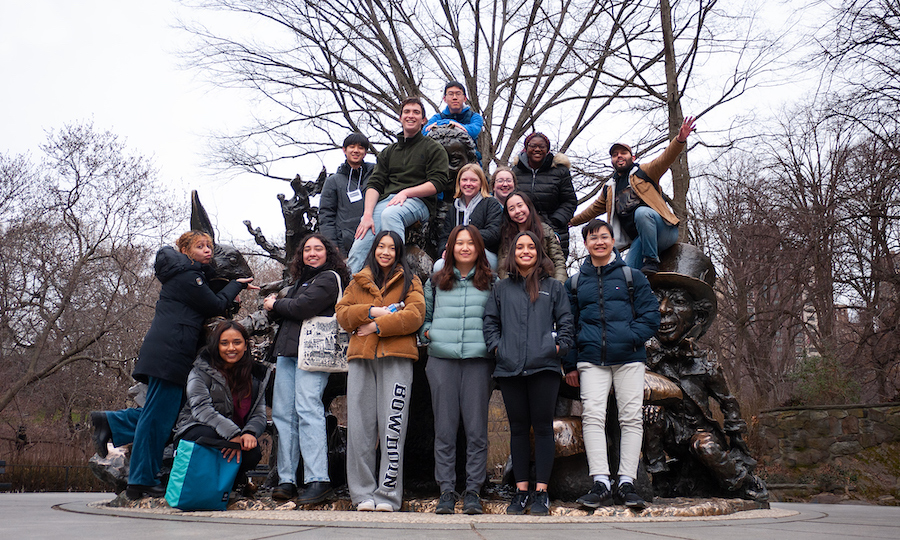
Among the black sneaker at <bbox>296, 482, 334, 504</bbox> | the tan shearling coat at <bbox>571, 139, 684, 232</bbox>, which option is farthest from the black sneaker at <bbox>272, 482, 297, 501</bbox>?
the tan shearling coat at <bbox>571, 139, 684, 232</bbox>

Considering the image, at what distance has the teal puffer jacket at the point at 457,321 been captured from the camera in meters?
4.66

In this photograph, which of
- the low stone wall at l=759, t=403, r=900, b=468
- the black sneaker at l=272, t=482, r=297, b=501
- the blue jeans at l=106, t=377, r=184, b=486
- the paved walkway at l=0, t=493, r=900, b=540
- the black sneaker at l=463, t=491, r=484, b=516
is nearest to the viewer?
the paved walkway at l=0, t=493, r=900, b=540

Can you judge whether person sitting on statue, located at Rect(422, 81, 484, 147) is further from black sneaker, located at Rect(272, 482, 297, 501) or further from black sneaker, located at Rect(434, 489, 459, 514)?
black sneaker, located at Rect(272, 482, 297, 501)

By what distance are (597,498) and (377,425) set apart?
1603 millimetres

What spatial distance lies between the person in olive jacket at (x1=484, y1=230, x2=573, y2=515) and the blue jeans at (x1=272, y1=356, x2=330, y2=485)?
1.40m

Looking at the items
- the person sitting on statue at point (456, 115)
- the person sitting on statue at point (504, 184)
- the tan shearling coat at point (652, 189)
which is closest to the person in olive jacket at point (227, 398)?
the person sitting on statue at point (504, 184)

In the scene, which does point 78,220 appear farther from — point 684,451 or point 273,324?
point 684,451

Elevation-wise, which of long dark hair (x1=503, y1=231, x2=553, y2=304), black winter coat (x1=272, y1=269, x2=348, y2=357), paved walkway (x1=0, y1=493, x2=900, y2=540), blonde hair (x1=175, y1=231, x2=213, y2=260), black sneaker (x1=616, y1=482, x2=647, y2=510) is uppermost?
blonde hair (x1=175, y1=231, x2=213, y2=260)

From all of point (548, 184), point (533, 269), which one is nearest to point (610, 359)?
point (533, 269)

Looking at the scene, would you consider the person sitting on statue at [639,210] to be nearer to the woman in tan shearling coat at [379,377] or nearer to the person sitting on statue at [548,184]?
the person sitting on statue at [548,184]

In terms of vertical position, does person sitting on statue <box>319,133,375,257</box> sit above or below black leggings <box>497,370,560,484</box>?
above

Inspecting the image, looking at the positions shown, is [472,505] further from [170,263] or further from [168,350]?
[170,263]

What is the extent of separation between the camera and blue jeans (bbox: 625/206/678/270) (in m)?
6.29

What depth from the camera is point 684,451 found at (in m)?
6.37
